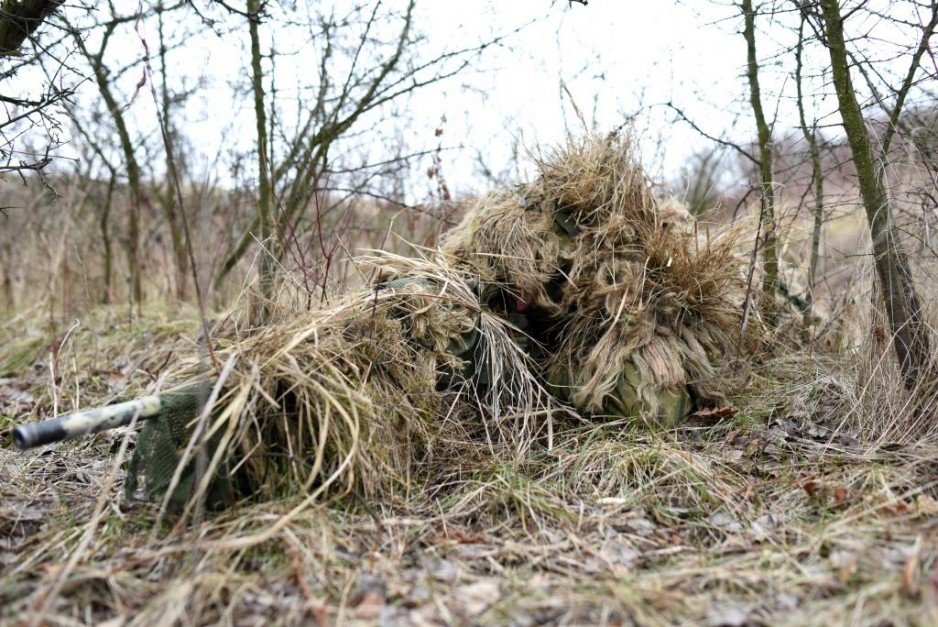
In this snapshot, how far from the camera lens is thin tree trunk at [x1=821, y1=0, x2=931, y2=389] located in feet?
8.91

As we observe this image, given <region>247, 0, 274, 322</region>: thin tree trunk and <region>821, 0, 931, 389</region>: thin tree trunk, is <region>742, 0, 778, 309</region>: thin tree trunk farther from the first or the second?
<region>247, 0, 274, 322</region>: thin tree trunk

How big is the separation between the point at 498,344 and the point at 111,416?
1.62m

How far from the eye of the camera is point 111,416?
6.59ft

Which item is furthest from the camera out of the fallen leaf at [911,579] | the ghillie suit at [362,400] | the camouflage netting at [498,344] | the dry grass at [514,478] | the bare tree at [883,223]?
the bare tree at [883,223]

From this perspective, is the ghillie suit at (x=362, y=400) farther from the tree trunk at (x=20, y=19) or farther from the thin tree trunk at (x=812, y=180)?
the thin tree trunk at (x=812, y=180)

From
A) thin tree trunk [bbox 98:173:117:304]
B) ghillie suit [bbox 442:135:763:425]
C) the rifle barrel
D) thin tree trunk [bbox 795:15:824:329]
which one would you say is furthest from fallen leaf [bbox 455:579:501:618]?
thin tree trunk [bbox 98:173:117:304]

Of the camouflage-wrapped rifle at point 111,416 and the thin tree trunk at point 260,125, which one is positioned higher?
the thin tree trunk at point 260,125

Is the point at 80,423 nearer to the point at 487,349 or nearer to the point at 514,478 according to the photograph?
the point at 514,478

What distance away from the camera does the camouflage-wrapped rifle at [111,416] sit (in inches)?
72.6

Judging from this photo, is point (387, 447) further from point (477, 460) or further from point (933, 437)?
point (933, 437)

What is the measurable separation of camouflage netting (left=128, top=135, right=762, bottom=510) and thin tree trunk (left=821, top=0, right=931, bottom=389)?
2.34 ft

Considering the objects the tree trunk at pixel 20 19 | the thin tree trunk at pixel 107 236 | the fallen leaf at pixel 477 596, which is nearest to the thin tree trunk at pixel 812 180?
the fallen leaf at pixel 477 596

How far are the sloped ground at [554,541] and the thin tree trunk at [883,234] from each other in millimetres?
207

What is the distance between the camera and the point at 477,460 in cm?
271
